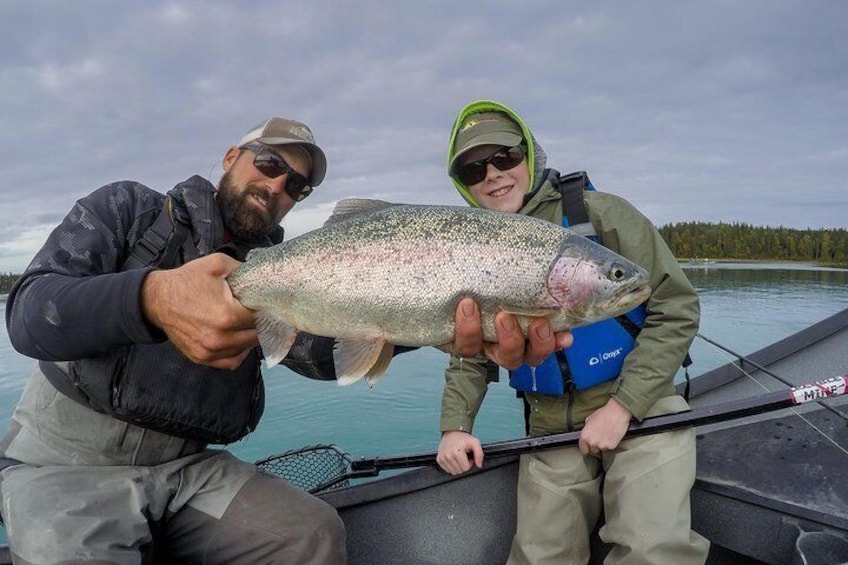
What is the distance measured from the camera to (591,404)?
394 cm

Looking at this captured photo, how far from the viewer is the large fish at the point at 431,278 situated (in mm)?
2963

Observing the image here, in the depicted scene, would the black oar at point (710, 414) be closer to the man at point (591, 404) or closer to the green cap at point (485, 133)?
the man at point (591, 404)

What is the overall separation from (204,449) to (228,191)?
187 centimetres

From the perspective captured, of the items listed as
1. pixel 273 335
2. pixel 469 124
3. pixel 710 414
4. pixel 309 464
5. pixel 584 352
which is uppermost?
pixel 469 124

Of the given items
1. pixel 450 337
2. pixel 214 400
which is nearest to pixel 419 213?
pixel 450 337

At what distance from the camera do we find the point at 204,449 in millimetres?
3844

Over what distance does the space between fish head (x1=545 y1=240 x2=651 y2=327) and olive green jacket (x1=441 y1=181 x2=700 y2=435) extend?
77 cm

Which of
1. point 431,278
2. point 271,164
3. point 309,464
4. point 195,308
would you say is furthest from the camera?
point 309,464

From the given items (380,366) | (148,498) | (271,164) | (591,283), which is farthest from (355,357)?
(271,164)

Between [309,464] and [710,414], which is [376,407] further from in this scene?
[710,414]

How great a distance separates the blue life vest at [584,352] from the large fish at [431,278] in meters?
0.81

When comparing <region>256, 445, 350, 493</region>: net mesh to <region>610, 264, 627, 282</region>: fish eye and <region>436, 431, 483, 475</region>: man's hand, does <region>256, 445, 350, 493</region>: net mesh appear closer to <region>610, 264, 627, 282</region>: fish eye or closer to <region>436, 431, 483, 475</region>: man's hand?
<region>436, 431, 483, 475</region>: man's hand

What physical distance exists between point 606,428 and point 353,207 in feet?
6.64

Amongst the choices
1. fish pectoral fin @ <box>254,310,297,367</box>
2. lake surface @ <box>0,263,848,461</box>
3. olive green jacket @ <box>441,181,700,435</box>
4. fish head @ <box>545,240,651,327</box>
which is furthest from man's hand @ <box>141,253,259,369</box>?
lake surface @ <box>0,263,848,461</box>
